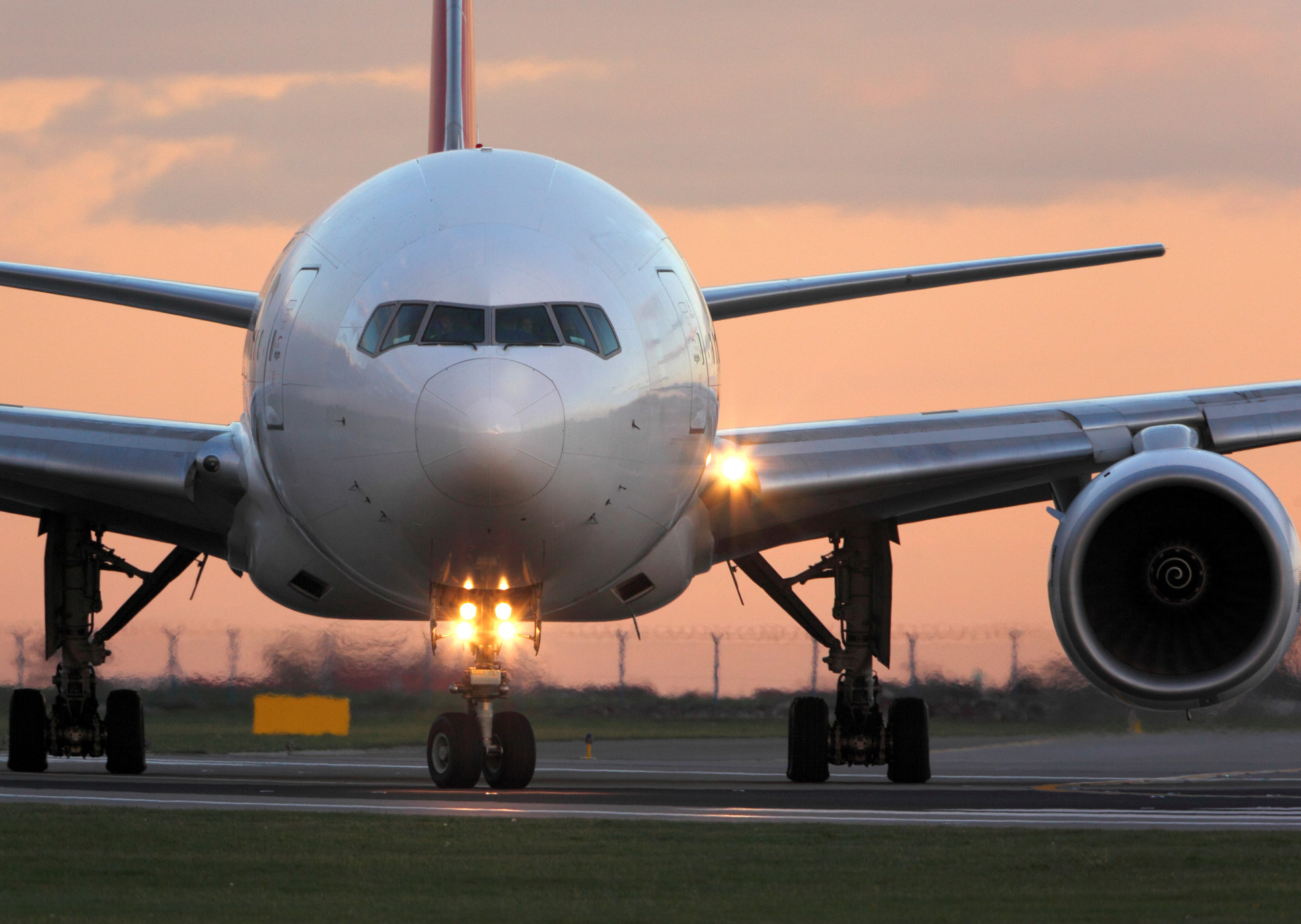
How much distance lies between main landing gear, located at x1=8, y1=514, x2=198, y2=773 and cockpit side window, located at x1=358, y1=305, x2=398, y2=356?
647 cm

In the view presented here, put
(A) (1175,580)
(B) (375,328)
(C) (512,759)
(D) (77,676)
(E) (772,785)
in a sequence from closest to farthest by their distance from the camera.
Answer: (B) (375,328) < (C) (512,759) < (A) (1175,580) < (E) (772,785) < (D) (77,676)

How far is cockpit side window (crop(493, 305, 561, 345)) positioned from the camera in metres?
11.8

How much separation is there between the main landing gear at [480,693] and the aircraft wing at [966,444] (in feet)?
8.42

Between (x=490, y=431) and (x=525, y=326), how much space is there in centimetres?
96

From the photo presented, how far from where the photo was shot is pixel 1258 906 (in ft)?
23.5

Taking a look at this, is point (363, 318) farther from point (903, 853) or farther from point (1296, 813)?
point (1296, 813)

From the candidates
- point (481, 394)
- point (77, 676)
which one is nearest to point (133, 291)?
point (77, 676)

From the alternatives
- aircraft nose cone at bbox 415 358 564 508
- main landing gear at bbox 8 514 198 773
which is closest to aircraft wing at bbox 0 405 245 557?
main landing gear at bbox 8 514 198 773

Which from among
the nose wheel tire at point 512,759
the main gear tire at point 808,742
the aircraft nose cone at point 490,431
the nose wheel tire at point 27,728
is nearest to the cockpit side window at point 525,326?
the aircraft nose cone at point 490,431

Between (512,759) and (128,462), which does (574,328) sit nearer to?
(512,759)

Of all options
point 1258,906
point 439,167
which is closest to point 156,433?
point 439,167

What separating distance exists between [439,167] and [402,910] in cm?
725

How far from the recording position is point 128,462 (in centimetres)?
1516

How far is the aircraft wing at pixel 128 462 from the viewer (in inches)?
589
